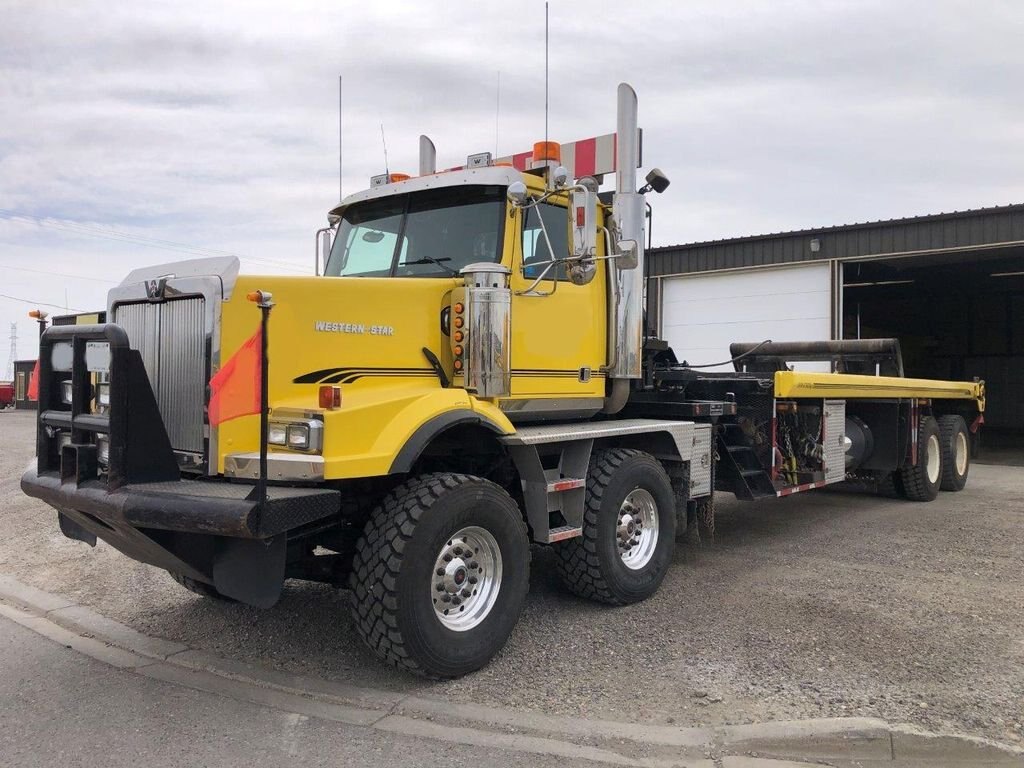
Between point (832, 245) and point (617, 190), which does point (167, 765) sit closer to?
point (617, 190)

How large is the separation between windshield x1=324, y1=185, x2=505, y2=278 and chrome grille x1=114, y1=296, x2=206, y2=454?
53.6 inches

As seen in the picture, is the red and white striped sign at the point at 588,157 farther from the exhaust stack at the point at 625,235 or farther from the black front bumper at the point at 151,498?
the black front bumper at the point at 151,498

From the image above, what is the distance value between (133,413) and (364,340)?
3.96 ft

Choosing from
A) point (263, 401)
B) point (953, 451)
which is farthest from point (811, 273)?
point (263, 401)

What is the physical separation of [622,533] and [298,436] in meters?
2.61

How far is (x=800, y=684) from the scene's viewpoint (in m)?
4.07

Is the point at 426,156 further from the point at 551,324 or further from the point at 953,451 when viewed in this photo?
the point at 953,451

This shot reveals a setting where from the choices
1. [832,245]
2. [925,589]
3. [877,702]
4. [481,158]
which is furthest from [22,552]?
[832,245]

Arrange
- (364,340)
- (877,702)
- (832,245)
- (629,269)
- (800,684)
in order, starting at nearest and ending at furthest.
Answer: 1. (877,702)
2. (800,684)
3. (364,340)
4. (629,269)
5. (832,245)

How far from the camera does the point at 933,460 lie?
10.6 m

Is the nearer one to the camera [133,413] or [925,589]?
[133,413]

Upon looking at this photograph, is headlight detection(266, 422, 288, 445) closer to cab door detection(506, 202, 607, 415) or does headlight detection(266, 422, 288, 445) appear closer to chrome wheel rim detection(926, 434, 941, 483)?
cab door detection(506, 202, 607, 415)

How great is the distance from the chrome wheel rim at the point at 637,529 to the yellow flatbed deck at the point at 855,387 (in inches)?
85.7

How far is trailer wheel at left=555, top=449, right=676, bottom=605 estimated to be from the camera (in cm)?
527
